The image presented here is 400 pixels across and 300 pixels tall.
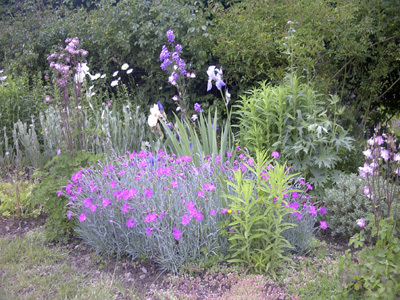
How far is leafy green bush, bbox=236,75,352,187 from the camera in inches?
144

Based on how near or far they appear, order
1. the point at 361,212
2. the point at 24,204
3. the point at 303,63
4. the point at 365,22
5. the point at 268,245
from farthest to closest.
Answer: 1. the point at 365,22
2. the point at 303,63
3. the point at 24,204
4. the point at 361,212
5. the point at 268,245

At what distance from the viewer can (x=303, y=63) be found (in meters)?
4.27

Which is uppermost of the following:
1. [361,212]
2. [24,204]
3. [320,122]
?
[320,122]

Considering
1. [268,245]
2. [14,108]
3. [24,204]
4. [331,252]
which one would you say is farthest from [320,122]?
[14,108]

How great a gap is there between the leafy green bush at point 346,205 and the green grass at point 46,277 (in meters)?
1.88

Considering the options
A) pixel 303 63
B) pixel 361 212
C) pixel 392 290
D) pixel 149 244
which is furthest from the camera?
pixel 303 63

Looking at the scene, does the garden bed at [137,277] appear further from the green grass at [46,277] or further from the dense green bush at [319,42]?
the dense green bush at [319,42]

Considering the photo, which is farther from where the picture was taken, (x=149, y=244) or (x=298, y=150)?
(x=298, y=150)

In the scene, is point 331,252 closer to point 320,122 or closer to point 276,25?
point 320,122

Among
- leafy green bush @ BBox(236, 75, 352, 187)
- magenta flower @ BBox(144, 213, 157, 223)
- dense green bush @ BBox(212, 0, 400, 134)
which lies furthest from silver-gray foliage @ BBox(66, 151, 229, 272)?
dense green bush @ BBox(212, 0, 400, 134)

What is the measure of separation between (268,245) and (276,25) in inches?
119

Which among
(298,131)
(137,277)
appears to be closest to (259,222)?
(137,277)

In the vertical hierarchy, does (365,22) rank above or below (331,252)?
above

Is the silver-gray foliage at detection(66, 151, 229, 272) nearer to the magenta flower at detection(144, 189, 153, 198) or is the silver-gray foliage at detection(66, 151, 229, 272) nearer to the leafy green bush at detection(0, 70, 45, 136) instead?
the magenta flower at detection(144, 189, 153, 198)
